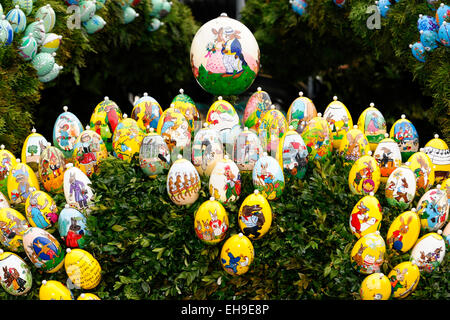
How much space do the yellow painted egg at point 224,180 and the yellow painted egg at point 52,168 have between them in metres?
0.75

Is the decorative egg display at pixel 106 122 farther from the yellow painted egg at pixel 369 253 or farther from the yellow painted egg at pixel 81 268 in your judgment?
the yellow painted egg at pixel 369 253

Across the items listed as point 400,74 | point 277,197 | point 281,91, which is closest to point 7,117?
point 277,197

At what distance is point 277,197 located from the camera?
117 inches

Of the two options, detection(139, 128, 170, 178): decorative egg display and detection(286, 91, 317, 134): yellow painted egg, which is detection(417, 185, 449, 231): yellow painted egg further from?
detection(139, 128, 170, 178): decorative egg display

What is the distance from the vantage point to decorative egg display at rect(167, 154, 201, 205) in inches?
112

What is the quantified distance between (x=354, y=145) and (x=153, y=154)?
0.97 metres

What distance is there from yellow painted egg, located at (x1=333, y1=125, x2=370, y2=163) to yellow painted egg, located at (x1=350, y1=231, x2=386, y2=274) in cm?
49

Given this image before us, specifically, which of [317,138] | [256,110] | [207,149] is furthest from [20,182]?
[317,138]

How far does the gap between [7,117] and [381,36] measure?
2.98 metres

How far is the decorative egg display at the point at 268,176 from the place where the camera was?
114 inches

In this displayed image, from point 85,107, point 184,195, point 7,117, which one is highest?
point 85,107

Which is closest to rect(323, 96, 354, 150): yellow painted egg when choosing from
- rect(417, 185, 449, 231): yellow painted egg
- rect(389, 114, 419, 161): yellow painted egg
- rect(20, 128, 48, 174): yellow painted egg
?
rect(389, 114, 419, 161): yellow painted egg

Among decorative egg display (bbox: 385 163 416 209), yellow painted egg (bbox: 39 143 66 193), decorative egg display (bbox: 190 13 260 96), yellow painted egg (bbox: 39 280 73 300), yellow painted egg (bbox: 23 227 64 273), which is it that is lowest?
yellow painted egg (bbox: 39 280 73 300)

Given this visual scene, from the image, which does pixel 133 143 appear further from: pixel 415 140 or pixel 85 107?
pixel 85 107
